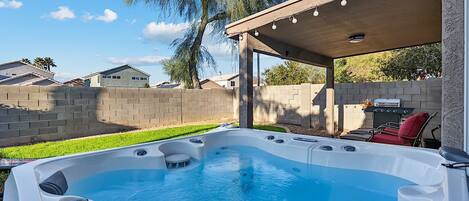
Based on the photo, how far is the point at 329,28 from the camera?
4629 millimetres

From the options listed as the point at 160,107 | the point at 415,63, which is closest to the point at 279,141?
the point at 160,107

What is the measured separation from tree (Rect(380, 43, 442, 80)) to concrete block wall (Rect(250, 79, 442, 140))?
224 inches

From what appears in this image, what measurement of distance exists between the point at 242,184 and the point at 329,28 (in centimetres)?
302

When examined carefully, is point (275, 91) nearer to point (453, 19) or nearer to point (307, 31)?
point (307, 31)

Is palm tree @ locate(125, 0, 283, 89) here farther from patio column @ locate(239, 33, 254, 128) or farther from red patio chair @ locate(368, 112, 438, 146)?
red patio chair @ locate(368, 112, 438, 146)

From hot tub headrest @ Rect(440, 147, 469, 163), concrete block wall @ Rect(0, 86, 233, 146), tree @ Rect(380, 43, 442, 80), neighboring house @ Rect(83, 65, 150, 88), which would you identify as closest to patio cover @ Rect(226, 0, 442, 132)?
hot tub headrest @ Rect(440, 147, 469, 163)

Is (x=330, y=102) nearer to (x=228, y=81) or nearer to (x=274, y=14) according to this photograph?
(x=274, y=14)

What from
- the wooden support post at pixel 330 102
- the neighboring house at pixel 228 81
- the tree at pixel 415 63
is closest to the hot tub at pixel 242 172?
the wooden support post at pixel 330 102

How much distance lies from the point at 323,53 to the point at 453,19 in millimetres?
4837

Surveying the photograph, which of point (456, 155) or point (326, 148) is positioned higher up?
point (456, 155)

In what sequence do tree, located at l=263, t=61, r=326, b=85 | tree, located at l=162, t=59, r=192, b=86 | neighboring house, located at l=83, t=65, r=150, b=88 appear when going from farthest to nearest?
neighboring house, located at l=83, t=65, r=150, b=88, tree, located at l=263, t=61, r=326, b=85, tree, located at l=162, t=59, r=192, b=86

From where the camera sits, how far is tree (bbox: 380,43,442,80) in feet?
36.7

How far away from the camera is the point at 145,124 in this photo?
890 cm

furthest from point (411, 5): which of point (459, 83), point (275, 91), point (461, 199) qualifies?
point (275, 91)
